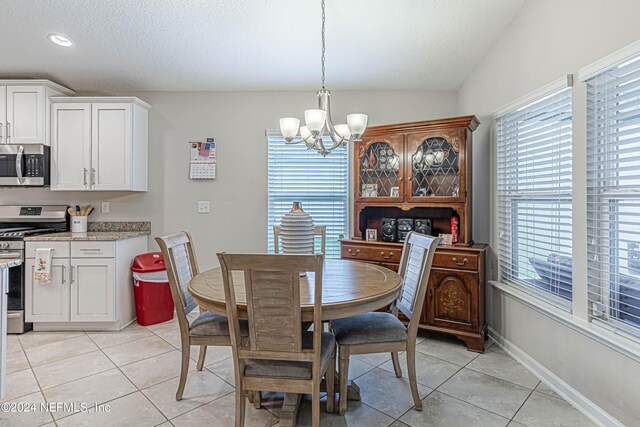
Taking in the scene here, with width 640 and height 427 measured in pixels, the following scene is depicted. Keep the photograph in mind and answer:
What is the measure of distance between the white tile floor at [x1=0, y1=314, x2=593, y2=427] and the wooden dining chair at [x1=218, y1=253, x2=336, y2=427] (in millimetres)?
440

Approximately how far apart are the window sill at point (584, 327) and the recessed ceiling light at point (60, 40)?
13.4 feet

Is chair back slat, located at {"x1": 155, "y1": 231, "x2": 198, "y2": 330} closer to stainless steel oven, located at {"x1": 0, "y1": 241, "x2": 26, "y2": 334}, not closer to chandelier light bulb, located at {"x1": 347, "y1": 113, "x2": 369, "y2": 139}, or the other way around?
chandelier light bulb, located at {"x1": 347, "y1": 113, "x2": 369, "y2": 139}

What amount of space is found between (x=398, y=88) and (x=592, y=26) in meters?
1.94

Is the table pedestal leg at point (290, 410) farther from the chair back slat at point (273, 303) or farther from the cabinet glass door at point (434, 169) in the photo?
the cabinet glass door at point (434, 169)

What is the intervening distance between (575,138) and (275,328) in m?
2.01

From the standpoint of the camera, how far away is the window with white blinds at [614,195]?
1.68 m

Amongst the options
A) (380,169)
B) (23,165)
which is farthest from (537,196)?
(23,165)

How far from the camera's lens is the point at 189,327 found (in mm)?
2029

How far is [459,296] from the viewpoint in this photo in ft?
9.23

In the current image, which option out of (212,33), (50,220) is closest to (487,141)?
(212,33)

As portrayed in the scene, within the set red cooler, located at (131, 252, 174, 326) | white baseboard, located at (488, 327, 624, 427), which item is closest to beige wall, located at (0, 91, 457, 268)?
red cooler, located at (131, 252, 174, 326)

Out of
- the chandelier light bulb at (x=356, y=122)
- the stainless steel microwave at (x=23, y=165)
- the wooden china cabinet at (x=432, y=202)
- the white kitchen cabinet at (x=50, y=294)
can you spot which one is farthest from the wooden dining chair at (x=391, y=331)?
the stainless steel microwave at (x=23, y=165)

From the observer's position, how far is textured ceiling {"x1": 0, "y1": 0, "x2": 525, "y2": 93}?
7.96 feet

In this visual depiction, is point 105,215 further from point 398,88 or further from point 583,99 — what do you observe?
point 583,99
